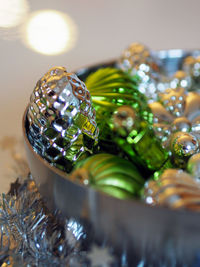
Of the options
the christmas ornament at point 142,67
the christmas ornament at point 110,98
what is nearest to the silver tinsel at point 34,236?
the christmas ornament at point 110,98

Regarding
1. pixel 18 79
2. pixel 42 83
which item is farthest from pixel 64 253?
pixel 18 79

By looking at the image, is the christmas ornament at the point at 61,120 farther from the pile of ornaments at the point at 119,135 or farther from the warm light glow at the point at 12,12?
the warm light glow at the point at 12,12

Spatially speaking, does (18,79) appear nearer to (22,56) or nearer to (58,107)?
(22,56)

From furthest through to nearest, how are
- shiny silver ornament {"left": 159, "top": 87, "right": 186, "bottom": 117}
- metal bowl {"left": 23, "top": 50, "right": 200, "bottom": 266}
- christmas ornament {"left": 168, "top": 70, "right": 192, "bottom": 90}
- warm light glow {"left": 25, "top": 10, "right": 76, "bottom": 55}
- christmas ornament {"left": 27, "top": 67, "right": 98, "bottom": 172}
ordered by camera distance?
warm light glow {"left": 25, "top": 10, "right": 76, "bottom": 55} < christmas ornament {"left": 168, "top": 70, "right": 192, "bottom": 90} < shiny silver ornament {"left": 159, "top": 87, "right": 186, "bottom": 117} < christmas ornament {"left": 27, "top": 67, "right": 98, "bottom": 172} < metal bowl {"left": 23, "top": 50, "right": 200, "bottom": 266}

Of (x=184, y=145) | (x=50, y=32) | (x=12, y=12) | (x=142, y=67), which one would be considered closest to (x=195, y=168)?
(x=184, y=145)

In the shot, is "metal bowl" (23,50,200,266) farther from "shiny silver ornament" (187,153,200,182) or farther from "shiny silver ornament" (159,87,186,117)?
"shiny silver ornament" (159,87,186,117)

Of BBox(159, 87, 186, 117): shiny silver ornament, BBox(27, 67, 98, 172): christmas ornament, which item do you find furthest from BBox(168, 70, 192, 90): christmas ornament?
BBox(27, 67, 98, 172): christmas ornament
